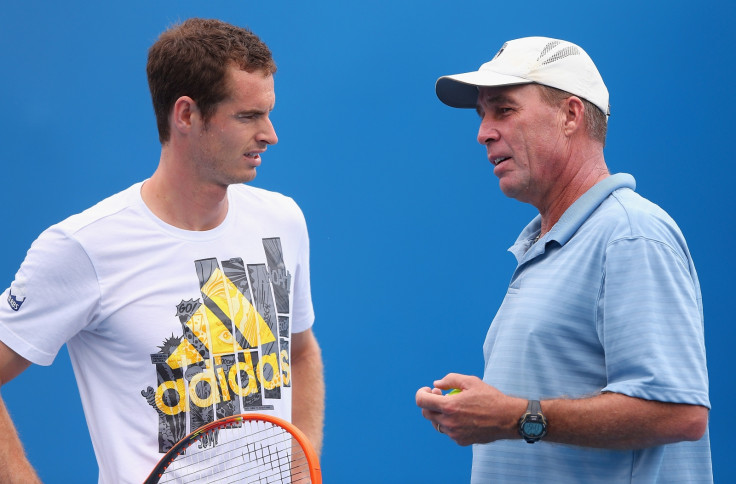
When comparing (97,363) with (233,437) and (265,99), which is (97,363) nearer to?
(233,437)

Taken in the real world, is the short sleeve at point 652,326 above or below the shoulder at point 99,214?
below

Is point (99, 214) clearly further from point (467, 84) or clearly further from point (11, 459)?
point (467, 84)

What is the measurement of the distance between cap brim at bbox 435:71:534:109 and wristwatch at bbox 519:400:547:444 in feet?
1.52

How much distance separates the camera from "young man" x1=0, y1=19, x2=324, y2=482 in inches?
46.1

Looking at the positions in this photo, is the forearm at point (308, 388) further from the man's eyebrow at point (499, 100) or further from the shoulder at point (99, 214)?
the man's eyebrow at point (499, 100)

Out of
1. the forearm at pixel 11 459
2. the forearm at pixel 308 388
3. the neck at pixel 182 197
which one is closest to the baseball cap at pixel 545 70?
the neck at pixel 182 197

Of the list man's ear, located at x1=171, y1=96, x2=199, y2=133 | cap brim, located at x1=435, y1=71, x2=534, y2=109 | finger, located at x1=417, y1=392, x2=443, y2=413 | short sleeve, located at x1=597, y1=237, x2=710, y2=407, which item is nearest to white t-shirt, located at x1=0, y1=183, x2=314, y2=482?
man's ear, located at x1=171, y1=96, x2=199, y2=133

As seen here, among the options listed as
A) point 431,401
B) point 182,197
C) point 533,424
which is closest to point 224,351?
point 182,197

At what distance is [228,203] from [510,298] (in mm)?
457

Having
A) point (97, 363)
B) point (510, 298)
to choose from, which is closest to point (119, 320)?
point (97, 363)

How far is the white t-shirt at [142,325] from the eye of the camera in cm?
117

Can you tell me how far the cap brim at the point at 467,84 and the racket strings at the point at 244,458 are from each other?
56 cm

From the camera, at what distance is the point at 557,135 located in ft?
4.02

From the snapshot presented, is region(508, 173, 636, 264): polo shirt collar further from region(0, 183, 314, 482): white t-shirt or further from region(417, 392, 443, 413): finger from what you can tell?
→ region(0, 183, 314, 482): white t-shirt
